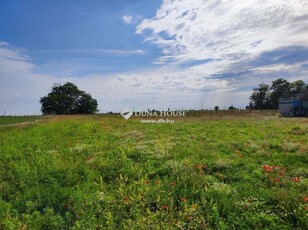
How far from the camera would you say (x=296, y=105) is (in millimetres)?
49969

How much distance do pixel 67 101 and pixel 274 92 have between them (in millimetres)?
57217

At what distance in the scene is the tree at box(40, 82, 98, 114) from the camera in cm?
6228

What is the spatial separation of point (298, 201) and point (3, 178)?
7.74m

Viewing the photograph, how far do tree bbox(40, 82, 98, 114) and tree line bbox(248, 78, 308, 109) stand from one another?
1838 inches

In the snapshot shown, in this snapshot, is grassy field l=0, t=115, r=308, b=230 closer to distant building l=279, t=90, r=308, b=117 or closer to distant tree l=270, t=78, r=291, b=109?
distant building l=279, t=90, r=308, b=117

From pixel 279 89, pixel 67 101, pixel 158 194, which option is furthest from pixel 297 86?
pixel 158 194

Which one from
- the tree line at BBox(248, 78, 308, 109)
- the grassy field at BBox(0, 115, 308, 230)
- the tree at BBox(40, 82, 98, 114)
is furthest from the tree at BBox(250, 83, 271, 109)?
the grassy field at BBox(0, 115, 308, 230)

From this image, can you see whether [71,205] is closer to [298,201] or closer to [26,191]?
[26,191]

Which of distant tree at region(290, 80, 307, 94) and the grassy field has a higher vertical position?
distant tree at region(290, 80, 307, 94)

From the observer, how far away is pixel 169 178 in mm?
6906

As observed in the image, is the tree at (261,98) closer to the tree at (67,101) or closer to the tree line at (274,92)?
the tree line at (274,92)

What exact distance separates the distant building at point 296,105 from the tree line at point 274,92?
56.0 feet

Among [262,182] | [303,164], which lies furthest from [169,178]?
[303,164]

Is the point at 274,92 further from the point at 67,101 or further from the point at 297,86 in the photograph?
the point at 67,101
